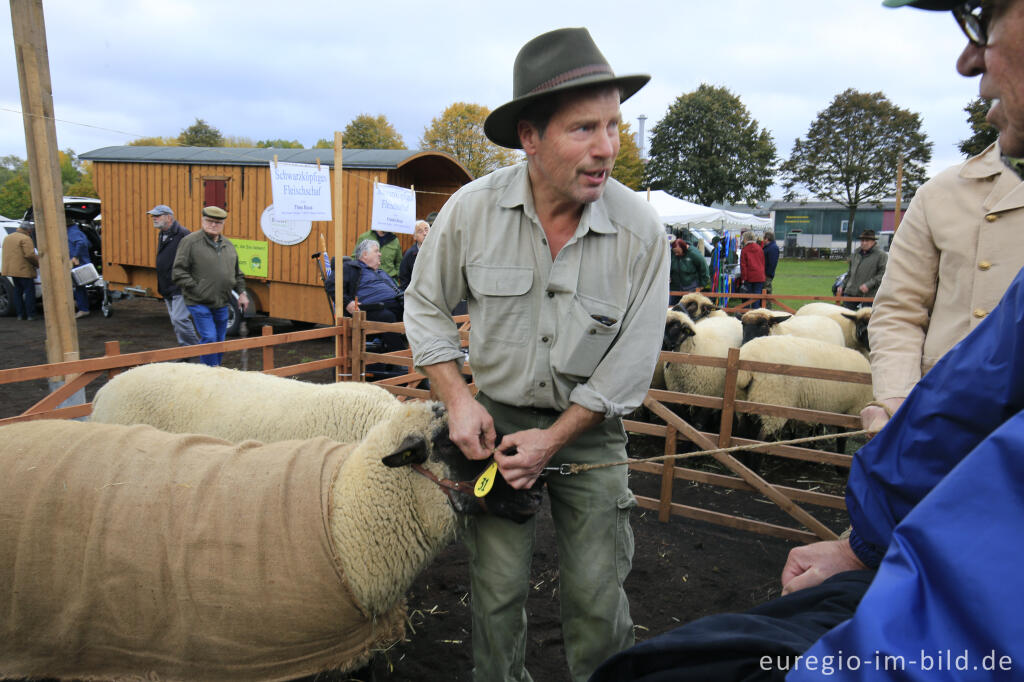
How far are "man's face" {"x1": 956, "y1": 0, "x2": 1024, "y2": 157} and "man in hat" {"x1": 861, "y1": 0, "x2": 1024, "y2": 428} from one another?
0.82 m

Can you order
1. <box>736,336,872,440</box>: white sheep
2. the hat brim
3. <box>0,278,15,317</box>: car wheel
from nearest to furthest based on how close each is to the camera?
the hat brim → <box>736,336,872,440</box>: white sheep → <box>0,278,15,317</box>: car wheel

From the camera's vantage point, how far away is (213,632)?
7.07 feet

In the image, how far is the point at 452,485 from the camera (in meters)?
2.33

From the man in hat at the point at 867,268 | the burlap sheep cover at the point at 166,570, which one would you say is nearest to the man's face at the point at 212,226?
the burlap sheep cover at the point at 166,570

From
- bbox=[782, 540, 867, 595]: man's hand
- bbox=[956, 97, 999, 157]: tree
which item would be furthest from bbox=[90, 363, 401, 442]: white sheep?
bbox=[956, 97, 999, 157]: tree

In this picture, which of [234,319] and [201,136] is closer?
[234,319]

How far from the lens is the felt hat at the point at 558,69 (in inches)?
74.3

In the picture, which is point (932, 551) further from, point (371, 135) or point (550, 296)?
point (371, 135)

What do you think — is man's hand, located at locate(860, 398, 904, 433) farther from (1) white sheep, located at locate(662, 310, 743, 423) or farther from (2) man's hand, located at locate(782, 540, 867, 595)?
(1) white sheep, located at locate(662, 310, 743, 423)

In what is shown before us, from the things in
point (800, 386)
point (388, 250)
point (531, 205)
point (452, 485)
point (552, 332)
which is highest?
point (531, 205)

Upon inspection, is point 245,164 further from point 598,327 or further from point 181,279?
point 598,327

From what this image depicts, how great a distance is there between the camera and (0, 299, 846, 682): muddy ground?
3.18 m

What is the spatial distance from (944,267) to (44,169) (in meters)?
5.56

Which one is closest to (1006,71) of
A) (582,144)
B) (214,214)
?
(582,144)
